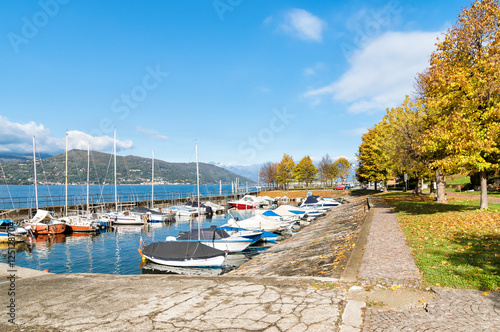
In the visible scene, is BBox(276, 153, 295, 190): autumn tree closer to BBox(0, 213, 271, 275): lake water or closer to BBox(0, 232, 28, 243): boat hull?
BBox(0, 213, 271, 275): lake water

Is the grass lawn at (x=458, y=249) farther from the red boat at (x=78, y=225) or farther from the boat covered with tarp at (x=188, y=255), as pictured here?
the red boat at (x=78, y=225)

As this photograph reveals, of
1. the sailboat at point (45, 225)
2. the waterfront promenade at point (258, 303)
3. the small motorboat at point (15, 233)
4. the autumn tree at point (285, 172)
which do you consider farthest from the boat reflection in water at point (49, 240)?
the autumn tree at point (285, 172)

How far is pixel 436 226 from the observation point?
15.7 m

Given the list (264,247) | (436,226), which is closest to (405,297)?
(436,226)

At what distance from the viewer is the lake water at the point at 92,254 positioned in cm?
2170

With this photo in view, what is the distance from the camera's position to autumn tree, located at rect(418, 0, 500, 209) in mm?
17156

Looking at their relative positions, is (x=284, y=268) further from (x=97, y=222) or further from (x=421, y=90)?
(x=97, y=222)

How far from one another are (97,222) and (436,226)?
130 feet

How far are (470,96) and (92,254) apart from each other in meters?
32.3

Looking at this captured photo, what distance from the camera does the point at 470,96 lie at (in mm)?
18594

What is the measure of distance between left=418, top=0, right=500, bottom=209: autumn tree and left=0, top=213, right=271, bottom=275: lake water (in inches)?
656

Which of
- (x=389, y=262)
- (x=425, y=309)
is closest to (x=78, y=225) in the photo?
(x=389, y=262)

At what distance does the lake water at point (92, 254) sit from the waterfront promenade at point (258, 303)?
38.2 feet

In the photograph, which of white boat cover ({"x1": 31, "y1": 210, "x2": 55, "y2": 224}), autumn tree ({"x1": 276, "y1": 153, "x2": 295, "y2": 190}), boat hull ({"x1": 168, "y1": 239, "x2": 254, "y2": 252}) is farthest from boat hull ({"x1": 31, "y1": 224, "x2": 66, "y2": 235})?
autumn tree ({"x1": 276, "y1": 153, "x2": 295, "y2": 190})
